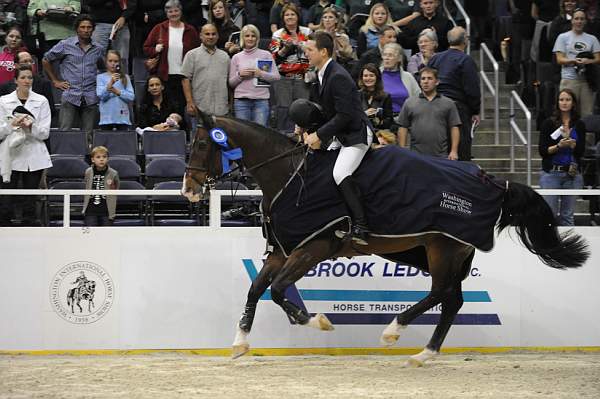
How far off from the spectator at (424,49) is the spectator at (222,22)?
2132mm

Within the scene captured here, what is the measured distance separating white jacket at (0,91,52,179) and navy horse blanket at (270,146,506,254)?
10.7 feet

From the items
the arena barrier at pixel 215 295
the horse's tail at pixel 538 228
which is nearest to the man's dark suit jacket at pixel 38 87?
the arena barrier at pixel 215 295

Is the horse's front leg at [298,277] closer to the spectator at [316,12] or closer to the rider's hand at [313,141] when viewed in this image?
the rider's hand at [313,141]

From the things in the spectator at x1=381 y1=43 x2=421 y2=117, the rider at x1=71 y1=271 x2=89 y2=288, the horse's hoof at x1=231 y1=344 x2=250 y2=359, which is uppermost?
the spectator at x1=381 y1=43 x2=421 y2=117

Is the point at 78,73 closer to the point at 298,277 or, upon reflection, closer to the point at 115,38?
the point at 115,38

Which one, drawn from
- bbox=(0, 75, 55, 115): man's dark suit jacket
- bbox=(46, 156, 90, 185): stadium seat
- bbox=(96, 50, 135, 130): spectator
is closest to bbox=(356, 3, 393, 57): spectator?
bbox=(96, 50, 135, 130): spectator

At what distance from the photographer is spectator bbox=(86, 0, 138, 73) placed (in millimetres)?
14570

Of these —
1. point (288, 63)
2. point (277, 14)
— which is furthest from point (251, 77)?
point (277, 14)

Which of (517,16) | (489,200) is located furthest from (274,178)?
(517,16)

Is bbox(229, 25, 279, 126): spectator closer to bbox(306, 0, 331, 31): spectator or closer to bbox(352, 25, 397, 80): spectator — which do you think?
bbox(352, 25, 397, 80): spectator

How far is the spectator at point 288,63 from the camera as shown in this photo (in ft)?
44.4

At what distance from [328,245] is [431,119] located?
2.51 meters

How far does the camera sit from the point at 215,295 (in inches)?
428

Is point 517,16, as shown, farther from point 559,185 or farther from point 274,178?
point 274,178
